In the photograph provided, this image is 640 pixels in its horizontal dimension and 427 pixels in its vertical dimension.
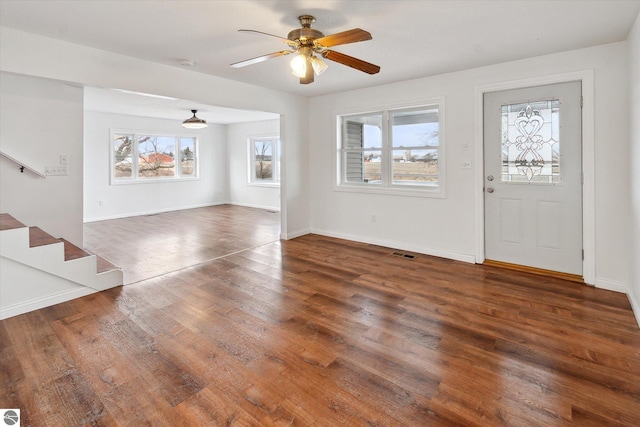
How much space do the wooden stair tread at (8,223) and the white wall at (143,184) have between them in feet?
15.6

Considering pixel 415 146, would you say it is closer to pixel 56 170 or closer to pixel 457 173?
pixel 457 173

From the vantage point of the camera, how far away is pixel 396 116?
5121mm

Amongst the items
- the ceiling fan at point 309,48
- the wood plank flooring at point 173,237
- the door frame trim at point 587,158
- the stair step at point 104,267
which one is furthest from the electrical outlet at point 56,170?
the door frame trim at point 587,158

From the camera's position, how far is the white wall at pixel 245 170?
364 inches

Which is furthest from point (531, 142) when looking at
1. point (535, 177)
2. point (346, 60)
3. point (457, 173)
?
point (346, 60)

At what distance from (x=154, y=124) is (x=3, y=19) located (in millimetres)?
6178

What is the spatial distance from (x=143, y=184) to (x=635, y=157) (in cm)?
918

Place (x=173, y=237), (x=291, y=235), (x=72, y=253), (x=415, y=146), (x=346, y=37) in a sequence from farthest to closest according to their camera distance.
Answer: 1. (x=173, y=237)
2. (x=291, y=235)
3. (x=415, y=146)
4. (x=72, y=253)
5. (x=346, y=37)

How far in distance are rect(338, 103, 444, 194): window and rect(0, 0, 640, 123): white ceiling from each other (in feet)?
3.52

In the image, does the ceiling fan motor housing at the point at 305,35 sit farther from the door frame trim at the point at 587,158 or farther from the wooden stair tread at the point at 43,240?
the wooden stair tread at the point at 43,240

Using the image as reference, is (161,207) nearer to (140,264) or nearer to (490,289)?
(140,264)

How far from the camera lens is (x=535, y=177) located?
12.8ft

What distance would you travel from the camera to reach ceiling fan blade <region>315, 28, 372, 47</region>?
2.36 metres

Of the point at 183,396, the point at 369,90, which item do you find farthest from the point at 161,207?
the point at 183,396
